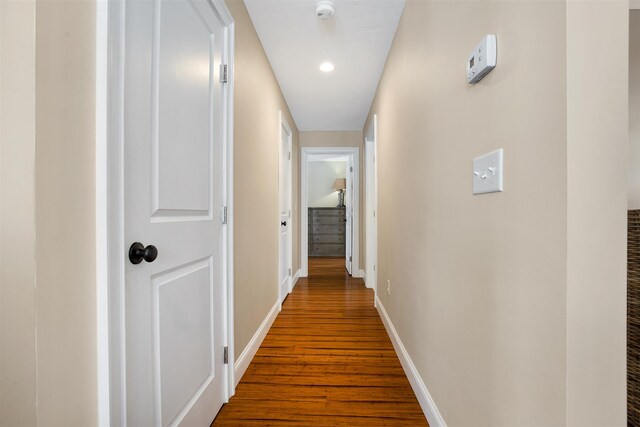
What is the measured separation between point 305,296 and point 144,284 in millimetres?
2848

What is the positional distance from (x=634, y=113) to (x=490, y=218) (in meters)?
0.95

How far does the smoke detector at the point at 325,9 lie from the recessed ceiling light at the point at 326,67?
69 cm

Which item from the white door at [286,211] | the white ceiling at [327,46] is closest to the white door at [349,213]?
the white door at [286,211]

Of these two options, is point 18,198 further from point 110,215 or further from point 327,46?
point 327,46

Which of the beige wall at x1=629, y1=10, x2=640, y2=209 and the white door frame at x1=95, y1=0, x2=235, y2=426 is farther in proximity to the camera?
the beige wall at x1=629, y1=10, x2=640, y2=209

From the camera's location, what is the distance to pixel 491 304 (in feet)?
3.03

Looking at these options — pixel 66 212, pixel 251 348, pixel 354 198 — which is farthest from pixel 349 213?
pixel 66 212

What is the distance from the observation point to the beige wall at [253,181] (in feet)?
6.02

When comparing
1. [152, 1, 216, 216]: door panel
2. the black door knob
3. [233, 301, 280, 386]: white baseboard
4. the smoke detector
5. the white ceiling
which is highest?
the white ceiling

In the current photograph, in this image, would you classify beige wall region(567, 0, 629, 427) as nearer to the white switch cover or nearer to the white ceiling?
the white switch cover

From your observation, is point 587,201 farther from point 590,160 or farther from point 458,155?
point 458,155

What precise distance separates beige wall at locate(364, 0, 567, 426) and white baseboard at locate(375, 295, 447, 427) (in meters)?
0.07

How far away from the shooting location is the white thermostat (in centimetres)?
88

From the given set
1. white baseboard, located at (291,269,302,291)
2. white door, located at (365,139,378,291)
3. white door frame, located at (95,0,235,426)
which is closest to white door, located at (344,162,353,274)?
white door, located at (365,139,378,291)
